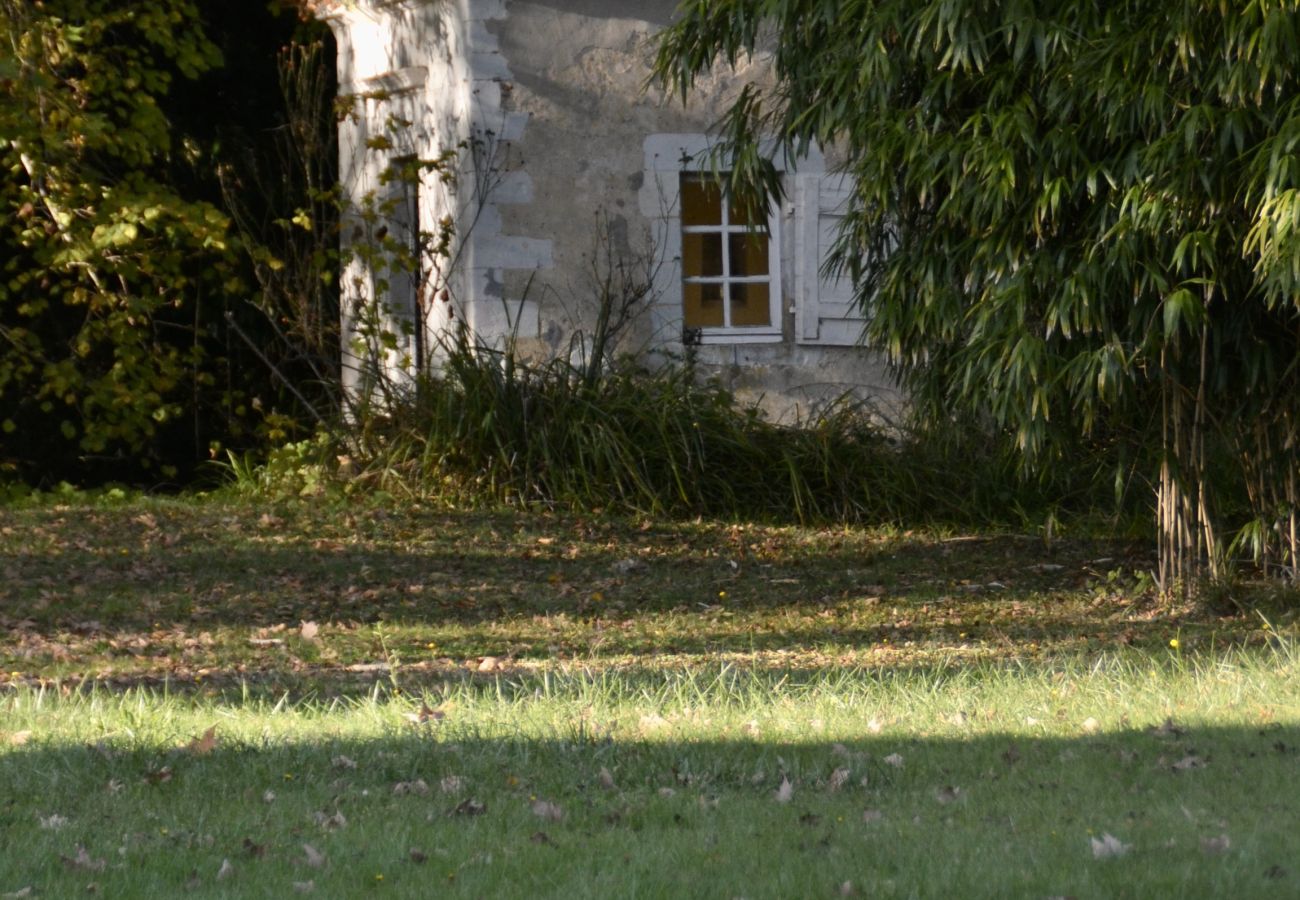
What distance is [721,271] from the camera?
12.8 metres

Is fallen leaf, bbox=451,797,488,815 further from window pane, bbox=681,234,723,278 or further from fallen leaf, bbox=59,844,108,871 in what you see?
window pane, bbox=681,234,723,278

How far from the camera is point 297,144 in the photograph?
13.4m

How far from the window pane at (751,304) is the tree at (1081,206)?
3.78m

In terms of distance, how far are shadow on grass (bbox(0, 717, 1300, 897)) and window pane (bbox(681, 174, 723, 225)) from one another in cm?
785

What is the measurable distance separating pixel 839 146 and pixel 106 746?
881 cm

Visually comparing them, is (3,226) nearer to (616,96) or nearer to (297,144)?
(297,144)

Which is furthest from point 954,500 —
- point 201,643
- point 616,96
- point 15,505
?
point 15,505

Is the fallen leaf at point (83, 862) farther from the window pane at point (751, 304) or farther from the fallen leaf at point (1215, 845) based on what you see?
the window pane at point (751, 304)

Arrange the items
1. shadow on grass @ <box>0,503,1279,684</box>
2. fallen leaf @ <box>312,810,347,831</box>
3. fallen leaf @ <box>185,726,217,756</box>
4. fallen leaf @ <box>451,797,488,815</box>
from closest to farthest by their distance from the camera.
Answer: fallen leaf @ <box>312,810,347,831</box> → fallen leaf @ <box>451,797,488,815</box> → fallen leaf @ <box>185,726,217,756</box> → shadow on grass @ <box>0,503,1279,684</box>

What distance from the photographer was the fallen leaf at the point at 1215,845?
3641 mm

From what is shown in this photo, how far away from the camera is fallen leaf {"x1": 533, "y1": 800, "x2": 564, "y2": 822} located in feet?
13.7

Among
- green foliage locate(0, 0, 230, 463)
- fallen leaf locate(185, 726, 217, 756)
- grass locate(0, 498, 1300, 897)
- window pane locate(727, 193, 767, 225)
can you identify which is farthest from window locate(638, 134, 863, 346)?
fallen leaf locate(185, 726, 217, 756)

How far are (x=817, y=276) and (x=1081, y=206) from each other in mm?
4869

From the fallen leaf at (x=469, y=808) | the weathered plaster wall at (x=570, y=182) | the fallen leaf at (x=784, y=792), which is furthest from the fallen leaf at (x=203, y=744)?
the weathered plaster wall at (x=570, y=182)
